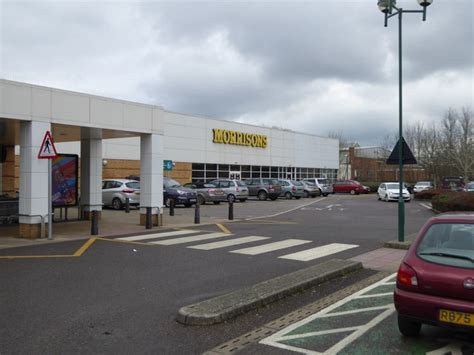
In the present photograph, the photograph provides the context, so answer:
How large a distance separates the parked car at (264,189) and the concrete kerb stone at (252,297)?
94.1ft

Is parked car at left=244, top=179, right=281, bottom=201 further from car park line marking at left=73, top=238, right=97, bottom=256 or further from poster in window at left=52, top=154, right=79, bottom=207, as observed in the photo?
car park line marking at left=73, top=238, right=97, bottom=256

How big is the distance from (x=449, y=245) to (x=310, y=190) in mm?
38884

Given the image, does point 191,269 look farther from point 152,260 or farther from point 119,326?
point 119,326

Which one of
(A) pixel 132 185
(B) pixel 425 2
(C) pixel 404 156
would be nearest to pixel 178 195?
(A) pixel 132 185

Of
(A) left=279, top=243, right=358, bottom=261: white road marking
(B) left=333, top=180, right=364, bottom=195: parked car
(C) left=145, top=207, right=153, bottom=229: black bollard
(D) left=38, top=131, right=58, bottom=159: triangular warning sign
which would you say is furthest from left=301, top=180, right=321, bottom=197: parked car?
(D) left=38, top=131, right=58, bottom=159: triangular warning sign

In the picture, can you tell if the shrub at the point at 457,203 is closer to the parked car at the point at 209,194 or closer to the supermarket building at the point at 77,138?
the parked car at the point at 209,194

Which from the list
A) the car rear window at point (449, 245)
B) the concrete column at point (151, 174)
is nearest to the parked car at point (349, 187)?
the concrete column at point (151, 174)

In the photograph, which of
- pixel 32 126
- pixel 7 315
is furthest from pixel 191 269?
pixel 32 126

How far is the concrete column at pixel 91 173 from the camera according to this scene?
728 inches

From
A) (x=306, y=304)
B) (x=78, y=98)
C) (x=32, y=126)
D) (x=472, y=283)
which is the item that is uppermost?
(x=78, y=98)

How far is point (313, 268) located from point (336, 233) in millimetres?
6666

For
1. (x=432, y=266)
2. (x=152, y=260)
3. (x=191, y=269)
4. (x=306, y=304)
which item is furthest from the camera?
(x=152, y=260)

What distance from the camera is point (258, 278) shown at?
8633mm

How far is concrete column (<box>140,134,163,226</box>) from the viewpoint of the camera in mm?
16922
